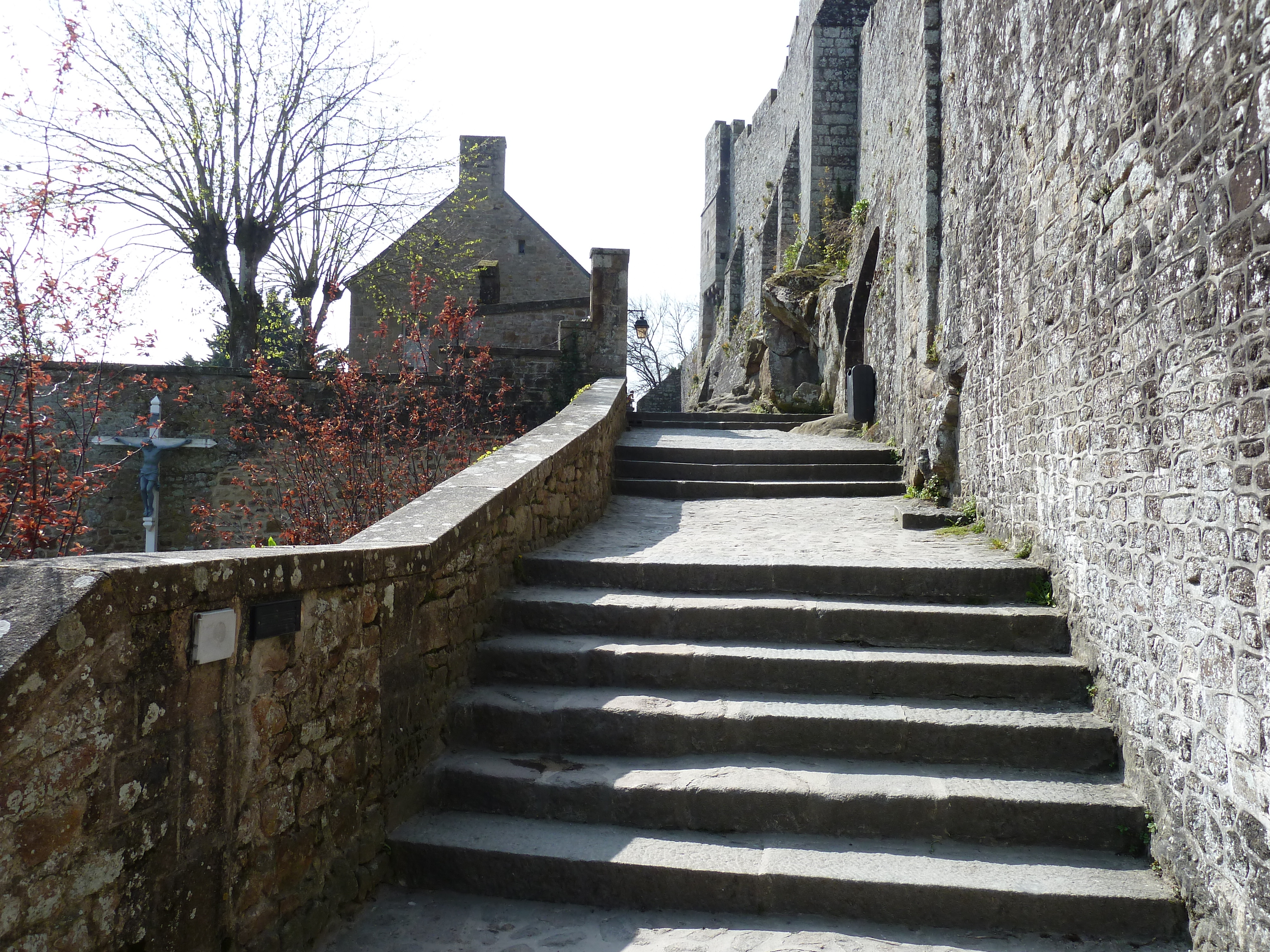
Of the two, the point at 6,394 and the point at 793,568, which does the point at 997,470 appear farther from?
the point at 6,394

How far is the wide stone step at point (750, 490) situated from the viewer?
7.37m

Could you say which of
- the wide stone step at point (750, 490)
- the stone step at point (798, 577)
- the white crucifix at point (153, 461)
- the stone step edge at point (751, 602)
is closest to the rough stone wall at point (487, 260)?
the white crucifix at point (153, 461)

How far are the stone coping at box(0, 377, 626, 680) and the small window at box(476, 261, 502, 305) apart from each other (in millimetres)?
17872

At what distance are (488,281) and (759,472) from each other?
1610 cm

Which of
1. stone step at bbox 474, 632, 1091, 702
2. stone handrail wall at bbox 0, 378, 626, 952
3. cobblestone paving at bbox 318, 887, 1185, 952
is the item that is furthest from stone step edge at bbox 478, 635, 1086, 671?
cobblestone paving at bbox 318, 887, 1185, 952

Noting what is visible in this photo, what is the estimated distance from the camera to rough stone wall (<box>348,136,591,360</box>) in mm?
19016

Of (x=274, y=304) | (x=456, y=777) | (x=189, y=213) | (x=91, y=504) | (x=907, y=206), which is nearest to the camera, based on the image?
(x=456, y=777)

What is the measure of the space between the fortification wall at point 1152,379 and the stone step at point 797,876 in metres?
0.28

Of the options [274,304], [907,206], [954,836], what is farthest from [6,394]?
[274,304]

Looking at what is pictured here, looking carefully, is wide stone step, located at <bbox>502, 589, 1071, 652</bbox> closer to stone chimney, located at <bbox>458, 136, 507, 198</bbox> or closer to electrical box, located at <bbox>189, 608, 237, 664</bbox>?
electrical box, located at <bbox>189, 608, 237, 664</bbox>

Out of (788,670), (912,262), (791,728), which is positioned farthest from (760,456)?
(791,728)

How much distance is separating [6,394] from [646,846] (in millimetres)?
4657

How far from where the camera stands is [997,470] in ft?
17.1

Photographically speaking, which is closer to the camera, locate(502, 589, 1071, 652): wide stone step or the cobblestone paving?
the cobblestone paving
